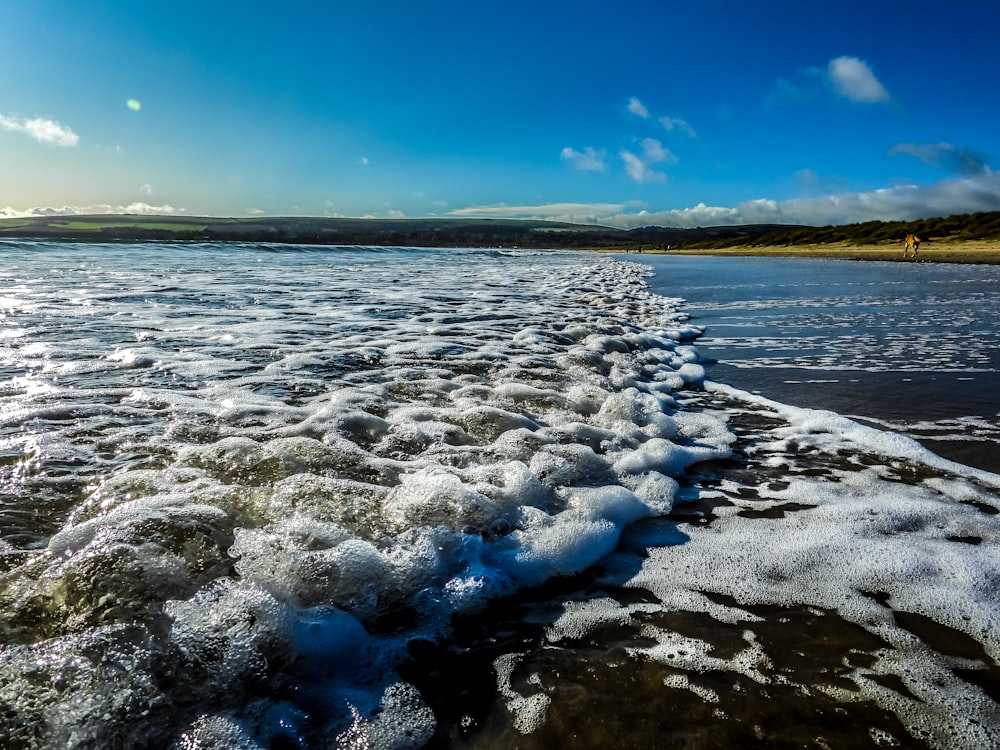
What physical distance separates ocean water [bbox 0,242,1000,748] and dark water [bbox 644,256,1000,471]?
1.74ft

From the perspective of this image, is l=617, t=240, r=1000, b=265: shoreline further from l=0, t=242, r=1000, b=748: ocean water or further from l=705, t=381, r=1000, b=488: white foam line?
l=0, t=242, r=1000, b=748: ocean water

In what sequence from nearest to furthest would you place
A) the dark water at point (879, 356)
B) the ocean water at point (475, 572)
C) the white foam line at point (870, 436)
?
the ocean water at point (475, 572), the white foam line at point (870, 436), the dark water at point (879, 356)

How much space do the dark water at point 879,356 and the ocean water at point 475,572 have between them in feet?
1.74

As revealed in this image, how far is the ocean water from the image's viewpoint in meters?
1.49

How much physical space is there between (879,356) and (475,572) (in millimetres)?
6071

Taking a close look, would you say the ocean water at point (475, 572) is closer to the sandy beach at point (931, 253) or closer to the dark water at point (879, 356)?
the dark water at point (879, 356)

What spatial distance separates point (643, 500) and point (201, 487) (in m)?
2.13

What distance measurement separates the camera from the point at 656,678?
1.64 metres

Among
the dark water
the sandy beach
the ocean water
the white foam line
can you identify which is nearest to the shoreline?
the sandy beach

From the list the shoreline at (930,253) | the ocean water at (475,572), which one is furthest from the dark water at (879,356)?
the shoreline at (930,253)

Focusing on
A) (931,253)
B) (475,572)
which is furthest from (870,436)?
(931,253)

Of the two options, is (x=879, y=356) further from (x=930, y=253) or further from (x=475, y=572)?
(x=930, y=253)

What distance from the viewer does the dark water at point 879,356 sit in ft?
13.1

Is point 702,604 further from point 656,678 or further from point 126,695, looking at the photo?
point 126,695
